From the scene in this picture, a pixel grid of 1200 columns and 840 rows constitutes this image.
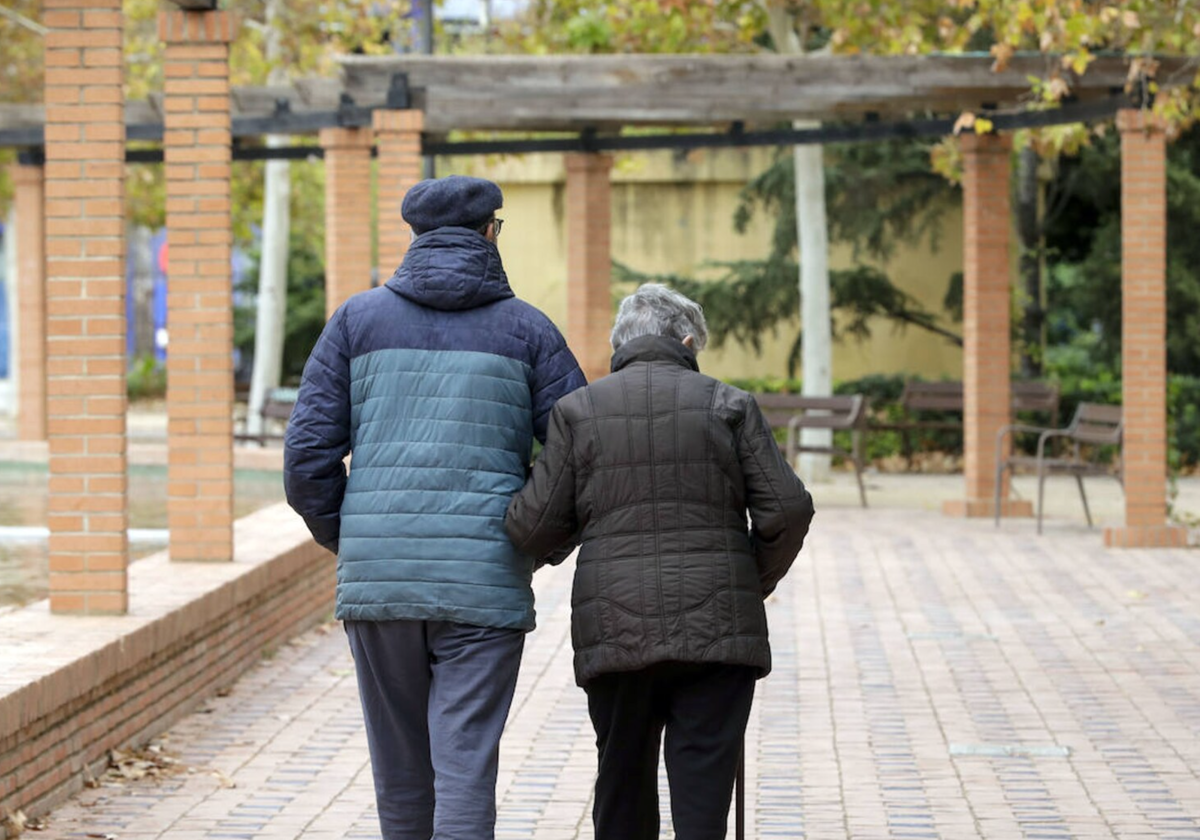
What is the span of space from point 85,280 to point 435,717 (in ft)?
11.5

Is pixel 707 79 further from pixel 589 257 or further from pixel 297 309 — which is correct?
pixel 297 309

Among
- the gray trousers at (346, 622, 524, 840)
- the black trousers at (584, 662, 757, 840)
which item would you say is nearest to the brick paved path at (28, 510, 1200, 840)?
the black trousers at (584, 662, 757, 840)

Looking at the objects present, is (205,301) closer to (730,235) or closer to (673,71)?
(673,71)

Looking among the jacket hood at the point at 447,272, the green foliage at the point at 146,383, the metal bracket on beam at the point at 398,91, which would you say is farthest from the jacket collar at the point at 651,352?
the green foliage at the point at 146,383

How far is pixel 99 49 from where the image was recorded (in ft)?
24.7

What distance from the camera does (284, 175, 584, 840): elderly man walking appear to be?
14.9 ft

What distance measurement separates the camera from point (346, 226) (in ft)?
53.5

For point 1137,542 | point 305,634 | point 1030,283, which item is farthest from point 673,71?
point 1030,283

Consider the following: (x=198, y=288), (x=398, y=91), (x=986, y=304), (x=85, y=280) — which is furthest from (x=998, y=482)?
(x=85, y=280)

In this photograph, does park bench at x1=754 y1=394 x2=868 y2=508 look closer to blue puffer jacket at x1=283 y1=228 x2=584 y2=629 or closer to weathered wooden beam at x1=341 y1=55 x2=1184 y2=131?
weathered wooden beam at x1=341 y1=55 x2=1184 y2=131

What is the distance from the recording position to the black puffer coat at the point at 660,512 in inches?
179

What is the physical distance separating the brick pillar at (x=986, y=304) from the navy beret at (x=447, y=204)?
12.5 metres

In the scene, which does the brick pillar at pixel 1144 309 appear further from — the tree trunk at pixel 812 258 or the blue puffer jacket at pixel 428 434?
the blue puffer jacket at pixel 428 434

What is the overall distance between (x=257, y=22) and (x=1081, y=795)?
2138 cm
